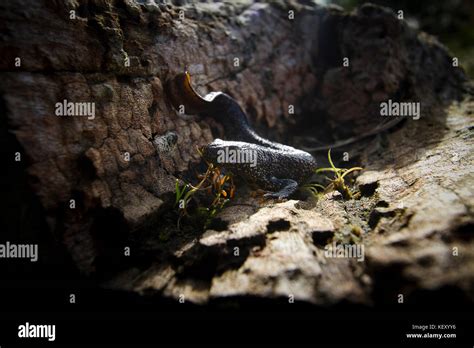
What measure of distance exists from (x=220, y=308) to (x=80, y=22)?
410 centimetres

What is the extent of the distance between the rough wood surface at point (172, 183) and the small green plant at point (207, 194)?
0.20 meters

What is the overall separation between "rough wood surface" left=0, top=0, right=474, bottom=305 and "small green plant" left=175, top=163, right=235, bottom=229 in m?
0.20

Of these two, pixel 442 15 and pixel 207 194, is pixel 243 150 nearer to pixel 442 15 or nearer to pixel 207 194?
pixel 207 194

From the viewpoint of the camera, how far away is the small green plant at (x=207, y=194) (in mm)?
4270

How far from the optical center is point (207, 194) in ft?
15.7

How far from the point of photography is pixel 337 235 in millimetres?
3672

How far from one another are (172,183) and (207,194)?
65cm

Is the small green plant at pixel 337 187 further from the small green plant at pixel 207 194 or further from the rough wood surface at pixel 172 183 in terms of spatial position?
the small green plant at pixel 207 194

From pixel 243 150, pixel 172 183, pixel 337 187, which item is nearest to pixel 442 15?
pixel 337 187

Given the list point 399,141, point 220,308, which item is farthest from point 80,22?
point 399,141

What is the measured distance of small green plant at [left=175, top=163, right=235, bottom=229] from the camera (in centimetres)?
427

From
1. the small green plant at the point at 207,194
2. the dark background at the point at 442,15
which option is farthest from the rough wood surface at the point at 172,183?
the dark background at the point at 442,15

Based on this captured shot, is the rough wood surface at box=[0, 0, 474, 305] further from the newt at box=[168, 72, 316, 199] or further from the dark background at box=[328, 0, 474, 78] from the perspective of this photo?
the dark background at box=[328, 0, 474, 78]

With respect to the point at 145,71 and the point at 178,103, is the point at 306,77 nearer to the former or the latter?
the point at 178,103
